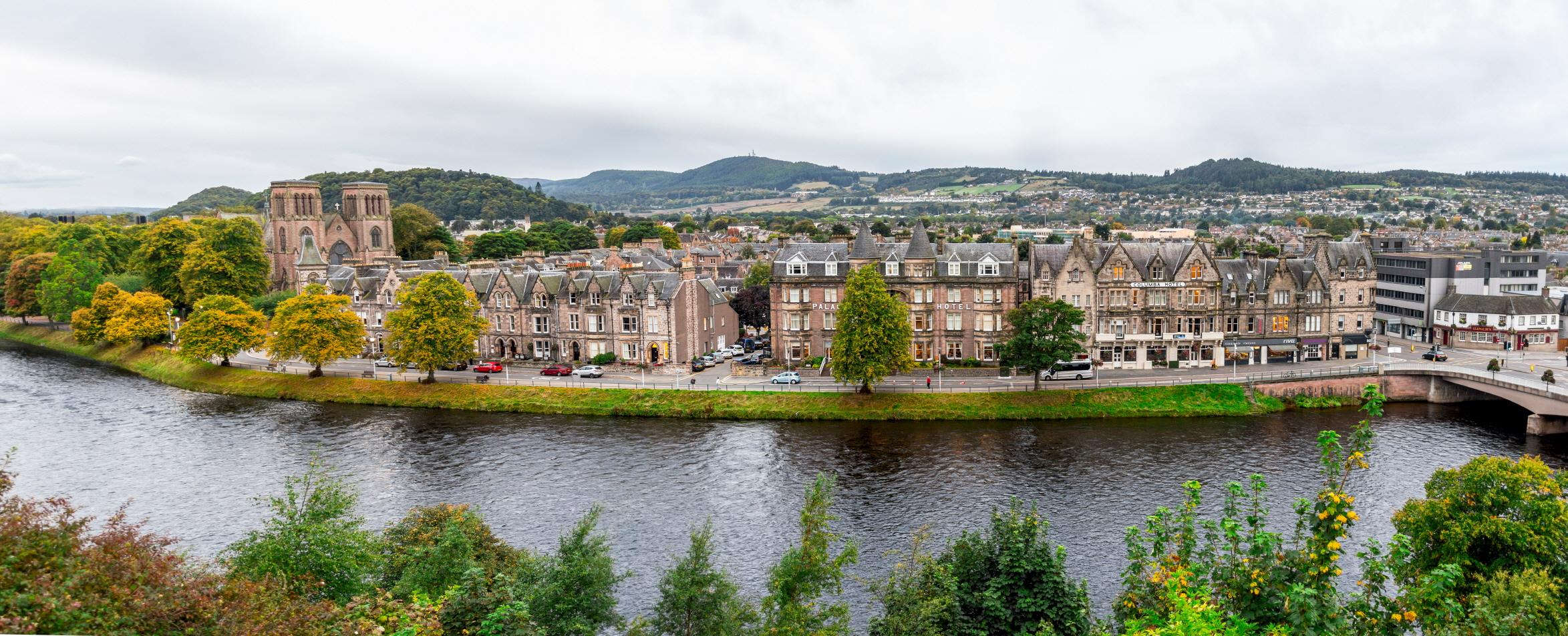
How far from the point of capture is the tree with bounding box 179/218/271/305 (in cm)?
9975

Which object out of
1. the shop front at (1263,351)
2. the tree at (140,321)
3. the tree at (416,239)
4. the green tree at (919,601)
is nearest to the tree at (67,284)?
the tree at (140,321)

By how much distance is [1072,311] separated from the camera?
64562 mm

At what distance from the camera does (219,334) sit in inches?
3140

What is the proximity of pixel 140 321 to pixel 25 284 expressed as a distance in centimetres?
3764

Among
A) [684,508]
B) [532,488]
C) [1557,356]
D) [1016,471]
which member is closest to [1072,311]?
[1016,471]

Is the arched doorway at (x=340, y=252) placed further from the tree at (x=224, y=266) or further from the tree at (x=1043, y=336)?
the tree at (x=1043, y=336)

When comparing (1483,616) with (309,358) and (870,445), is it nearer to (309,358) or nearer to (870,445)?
(870,445)

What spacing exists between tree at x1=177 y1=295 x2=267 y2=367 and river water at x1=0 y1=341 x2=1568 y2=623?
8760 mm

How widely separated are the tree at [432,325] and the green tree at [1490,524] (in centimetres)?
5972

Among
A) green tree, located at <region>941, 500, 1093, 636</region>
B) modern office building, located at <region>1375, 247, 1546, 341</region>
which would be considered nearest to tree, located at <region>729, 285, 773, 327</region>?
modern office building, located at <region>1375, 247, 1546, 341</region>

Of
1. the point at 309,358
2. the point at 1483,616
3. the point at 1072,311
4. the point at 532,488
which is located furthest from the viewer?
the point at 309,358

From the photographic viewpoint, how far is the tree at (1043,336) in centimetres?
6384

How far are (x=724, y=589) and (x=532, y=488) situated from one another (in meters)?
26.5

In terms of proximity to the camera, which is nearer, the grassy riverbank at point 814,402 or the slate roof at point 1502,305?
the grassy riverbank at point 814,402
